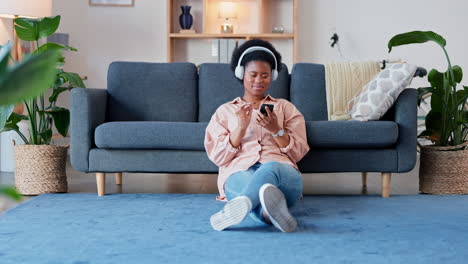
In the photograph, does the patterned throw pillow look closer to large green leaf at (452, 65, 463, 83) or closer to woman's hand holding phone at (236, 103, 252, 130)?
large green leaf at (452, 65, 463, 83)

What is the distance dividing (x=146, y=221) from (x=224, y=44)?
3.47 m

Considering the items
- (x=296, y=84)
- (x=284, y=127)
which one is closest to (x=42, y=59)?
(x=284, y=127)

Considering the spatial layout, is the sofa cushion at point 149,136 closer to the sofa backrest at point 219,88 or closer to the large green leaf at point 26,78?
the sofa backrest at point 219,88

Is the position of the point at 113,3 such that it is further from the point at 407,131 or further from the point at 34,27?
the point at 407,131

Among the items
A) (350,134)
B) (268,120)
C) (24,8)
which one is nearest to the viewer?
(268,120)

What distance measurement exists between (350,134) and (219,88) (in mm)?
979

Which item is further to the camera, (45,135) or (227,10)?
(227,10)

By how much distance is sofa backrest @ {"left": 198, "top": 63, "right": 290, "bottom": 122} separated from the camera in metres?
3.69

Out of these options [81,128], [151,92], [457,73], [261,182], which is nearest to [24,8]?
[151,92]

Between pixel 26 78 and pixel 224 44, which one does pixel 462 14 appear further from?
pixel 26 78

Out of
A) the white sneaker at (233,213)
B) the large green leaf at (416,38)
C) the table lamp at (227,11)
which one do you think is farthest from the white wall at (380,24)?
the white sneaker at (233,213)

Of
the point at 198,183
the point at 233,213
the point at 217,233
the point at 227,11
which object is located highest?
the point at 227,11

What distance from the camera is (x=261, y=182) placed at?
2.22 metres

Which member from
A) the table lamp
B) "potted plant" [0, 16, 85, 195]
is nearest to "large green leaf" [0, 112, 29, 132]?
"potted plant" [0, 16, 85, 195]
